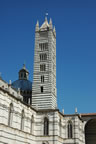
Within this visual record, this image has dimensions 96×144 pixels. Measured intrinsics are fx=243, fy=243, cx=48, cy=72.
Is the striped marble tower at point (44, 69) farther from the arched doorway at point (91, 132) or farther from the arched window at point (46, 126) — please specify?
the arched doorway at point (91, 132)

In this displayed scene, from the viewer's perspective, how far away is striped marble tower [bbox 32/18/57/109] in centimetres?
4207

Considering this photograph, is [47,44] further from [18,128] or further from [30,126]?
[18,128]

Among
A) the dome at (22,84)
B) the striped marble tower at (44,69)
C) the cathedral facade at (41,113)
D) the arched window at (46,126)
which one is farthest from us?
the dome at (22,84)

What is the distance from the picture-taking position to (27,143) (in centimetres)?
3262

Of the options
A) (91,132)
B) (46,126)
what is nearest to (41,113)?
(46,126)

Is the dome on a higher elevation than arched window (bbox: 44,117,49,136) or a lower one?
higher

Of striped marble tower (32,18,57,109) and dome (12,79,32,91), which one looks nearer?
striped marble tower (32,18,57,109)

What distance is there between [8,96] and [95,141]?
28.7 meters

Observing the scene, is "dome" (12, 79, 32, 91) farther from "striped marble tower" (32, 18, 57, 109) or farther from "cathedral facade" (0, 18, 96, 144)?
"striped marble tower" (32, 18, 57, 109)

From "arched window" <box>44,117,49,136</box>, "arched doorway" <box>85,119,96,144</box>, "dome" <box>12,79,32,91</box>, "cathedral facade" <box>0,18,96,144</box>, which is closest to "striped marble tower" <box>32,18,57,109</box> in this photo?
"cathedral facade" <box>0,18,96,144</box>

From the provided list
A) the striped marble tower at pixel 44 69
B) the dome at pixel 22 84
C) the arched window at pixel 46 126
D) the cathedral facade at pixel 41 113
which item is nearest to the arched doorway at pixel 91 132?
the cathedral facade at pixel 41 113

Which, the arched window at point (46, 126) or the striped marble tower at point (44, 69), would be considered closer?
the arched window at point (46, 126)

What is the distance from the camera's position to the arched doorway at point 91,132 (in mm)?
50531

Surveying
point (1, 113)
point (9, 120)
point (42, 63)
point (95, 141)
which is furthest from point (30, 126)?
point (95, 141)
